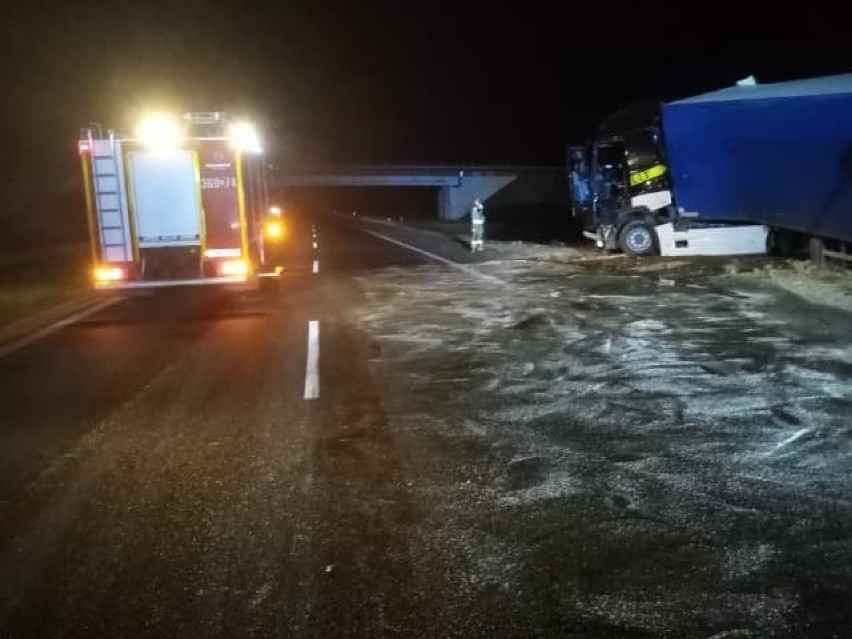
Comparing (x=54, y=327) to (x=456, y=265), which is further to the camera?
(x=456, y=265)

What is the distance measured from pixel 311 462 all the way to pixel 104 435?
2.17 m

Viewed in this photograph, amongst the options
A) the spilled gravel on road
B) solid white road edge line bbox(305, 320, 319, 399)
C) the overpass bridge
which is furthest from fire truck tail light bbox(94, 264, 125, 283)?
the overpass bridge

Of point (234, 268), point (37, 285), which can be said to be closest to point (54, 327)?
point (234, 268)

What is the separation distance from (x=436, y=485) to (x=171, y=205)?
1041 cm

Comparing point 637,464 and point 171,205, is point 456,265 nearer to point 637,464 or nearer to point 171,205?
point 171,205

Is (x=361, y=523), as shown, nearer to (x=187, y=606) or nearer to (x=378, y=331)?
(x=187, y=606)

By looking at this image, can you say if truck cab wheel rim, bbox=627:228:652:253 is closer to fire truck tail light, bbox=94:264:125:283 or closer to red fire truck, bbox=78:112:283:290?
red fire truck, bbox=78:112:283:290

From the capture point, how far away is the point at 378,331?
1257cm

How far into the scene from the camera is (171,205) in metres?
15.0

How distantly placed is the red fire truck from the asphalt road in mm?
3235

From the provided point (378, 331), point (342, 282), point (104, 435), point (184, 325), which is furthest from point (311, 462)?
point (342, 282)

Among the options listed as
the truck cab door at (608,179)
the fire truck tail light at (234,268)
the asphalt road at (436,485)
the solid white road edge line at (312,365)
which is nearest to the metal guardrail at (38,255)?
the fire truck tail light at (234,268)

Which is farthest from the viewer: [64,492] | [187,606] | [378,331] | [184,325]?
[184,325]

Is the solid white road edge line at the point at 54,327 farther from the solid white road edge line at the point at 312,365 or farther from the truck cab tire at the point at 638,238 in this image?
the truck cab tire at the point at 638,238
